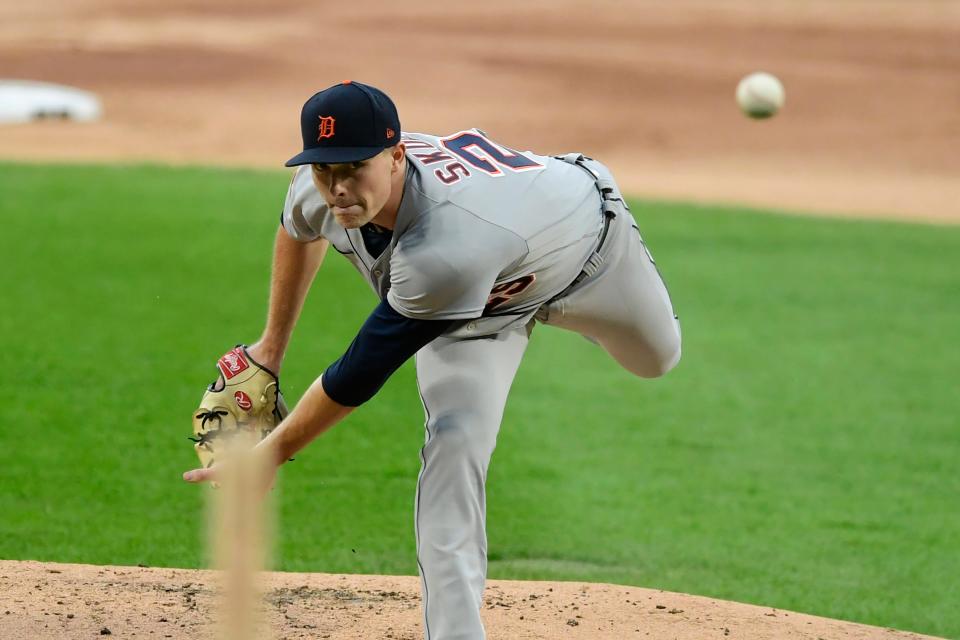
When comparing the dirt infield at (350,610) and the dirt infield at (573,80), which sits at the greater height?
the dirt infield at (573,80)

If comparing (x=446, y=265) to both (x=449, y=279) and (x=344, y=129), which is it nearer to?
(x=449, y=279)

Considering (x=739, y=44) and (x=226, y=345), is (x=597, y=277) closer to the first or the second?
(x=226, y=345)

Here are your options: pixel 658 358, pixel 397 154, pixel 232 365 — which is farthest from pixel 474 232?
pixel 658 358

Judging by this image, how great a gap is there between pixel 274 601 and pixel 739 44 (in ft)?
86.8

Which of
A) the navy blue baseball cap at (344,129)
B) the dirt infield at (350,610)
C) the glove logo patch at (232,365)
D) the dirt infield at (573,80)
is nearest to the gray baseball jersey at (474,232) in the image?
the navy blue baseball cap at (344,129)

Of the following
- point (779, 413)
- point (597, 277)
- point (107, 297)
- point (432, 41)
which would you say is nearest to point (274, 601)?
point (597, 277)

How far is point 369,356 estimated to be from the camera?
154 inches

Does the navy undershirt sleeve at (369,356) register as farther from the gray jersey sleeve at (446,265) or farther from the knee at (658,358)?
the knee at (658,358)

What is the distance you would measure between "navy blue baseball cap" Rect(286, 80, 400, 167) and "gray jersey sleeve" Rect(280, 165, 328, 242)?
543 millimetres

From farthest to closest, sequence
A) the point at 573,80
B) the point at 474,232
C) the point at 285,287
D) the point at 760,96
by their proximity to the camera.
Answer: the point at 573,80 < the point at 760,96 < the point at 285,287 < the point at 474,232

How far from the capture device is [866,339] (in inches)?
427

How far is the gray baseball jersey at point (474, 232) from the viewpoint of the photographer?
12.8 feet

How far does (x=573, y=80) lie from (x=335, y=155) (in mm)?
24291

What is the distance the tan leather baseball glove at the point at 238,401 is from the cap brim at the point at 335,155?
1.09m
